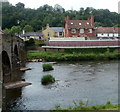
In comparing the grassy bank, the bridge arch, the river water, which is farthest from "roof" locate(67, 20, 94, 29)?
the bridge arch

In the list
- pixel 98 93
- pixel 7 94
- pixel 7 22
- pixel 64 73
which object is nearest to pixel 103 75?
pixel 64 73

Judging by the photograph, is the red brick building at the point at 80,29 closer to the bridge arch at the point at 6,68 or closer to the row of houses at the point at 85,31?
the row of houses at the point at 85,31

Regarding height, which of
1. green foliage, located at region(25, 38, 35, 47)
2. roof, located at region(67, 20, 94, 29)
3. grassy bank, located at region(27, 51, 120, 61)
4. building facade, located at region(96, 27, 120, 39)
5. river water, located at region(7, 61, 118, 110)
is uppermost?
roof, located at region(67, 20, 94, 29)

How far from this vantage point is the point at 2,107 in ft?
87.9

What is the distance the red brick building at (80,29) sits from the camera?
9738 cm

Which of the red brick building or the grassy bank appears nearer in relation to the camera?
the grassy bank

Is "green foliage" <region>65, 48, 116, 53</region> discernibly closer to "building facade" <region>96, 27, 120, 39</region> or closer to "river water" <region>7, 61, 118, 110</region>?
"building facade" <region>96, 27, 120, 39</region>

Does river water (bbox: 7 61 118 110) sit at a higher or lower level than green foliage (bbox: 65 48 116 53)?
lower

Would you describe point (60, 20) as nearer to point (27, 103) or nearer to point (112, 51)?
point (112, 51)

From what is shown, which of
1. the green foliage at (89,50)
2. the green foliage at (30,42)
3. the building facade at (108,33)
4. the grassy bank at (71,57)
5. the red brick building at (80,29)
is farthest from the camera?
the building facade at (108,33)

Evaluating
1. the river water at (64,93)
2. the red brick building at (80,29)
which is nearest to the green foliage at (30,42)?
the red brick building at (80,29)

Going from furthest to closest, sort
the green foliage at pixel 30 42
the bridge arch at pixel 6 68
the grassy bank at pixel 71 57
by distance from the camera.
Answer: the green foliage at pixel 30 42 < the grassy bank at pixel 71 57 < the bridge arch at pixel 6 68

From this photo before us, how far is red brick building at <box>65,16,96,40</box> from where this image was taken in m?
97.4

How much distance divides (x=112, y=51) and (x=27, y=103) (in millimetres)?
60557
